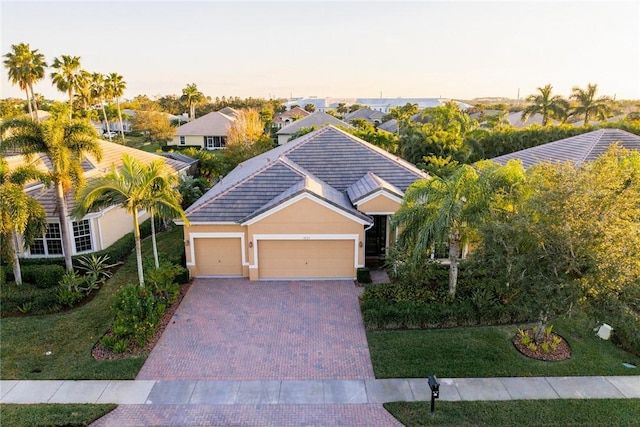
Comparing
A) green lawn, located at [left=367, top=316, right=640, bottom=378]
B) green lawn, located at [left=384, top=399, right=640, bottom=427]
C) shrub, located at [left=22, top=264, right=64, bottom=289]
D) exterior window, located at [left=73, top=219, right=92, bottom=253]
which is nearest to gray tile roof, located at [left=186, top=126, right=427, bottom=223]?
exterior window, located at [left=73, top=219, right=92, bottom=253]

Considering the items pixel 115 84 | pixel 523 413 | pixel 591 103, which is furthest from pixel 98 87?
pixel 523 413

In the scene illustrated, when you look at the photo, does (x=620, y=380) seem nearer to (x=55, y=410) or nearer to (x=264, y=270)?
(x=264, y=270)

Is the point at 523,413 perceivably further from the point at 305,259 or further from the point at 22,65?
the point at 22,65

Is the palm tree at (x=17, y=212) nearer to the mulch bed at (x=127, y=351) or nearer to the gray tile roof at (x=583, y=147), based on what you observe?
the mulch bed at (x=127, y=351)

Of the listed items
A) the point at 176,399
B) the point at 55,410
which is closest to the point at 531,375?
the point at 176,399

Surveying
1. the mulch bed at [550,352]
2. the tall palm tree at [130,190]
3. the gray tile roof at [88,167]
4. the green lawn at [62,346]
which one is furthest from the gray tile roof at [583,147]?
the gray tile roof at [88,167]

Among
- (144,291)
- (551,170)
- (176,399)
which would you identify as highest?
(551,170)
